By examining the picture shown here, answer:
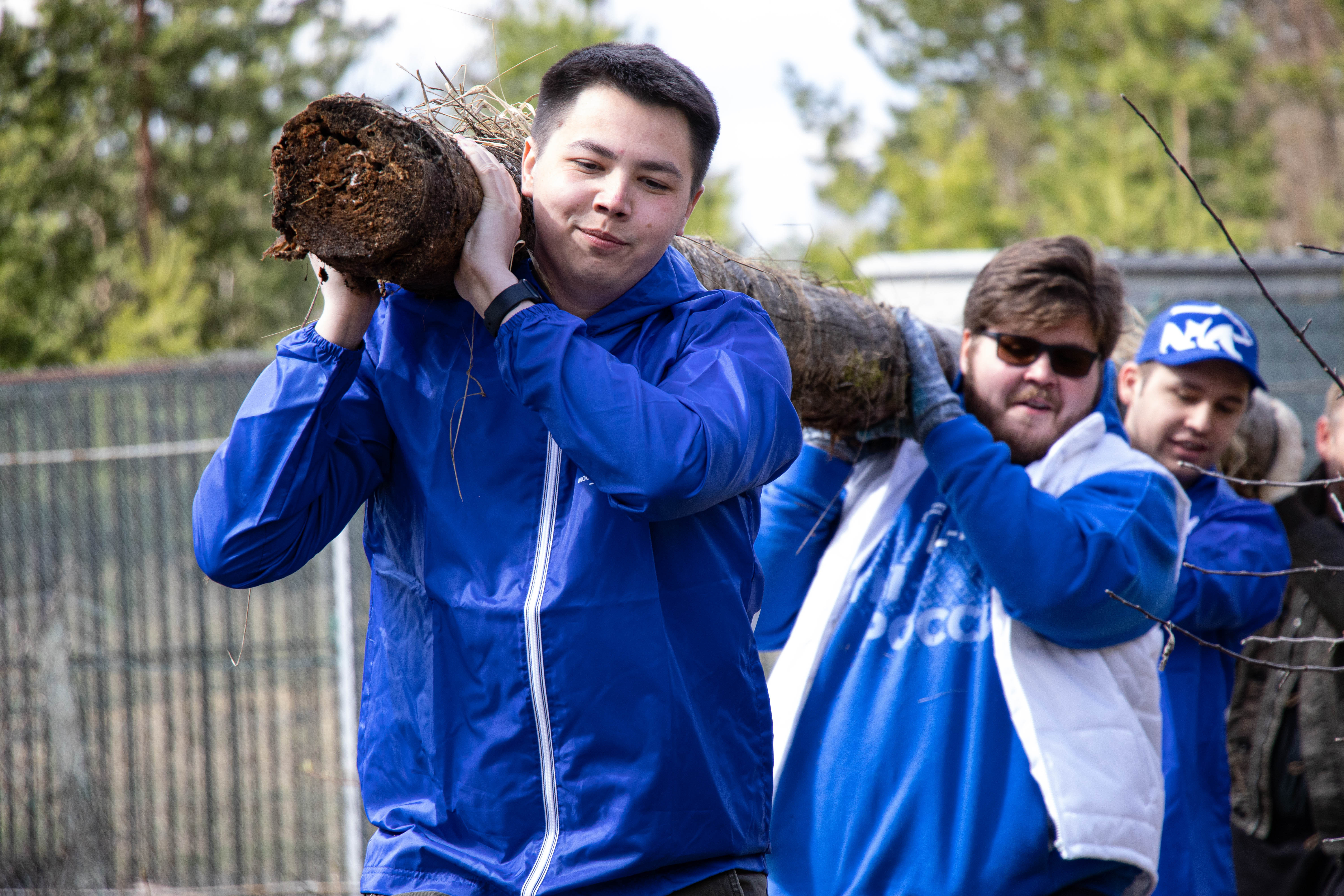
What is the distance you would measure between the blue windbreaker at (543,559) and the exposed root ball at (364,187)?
0.57 ft

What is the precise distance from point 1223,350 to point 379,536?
251 centimetres

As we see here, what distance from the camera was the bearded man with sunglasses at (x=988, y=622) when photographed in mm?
2502

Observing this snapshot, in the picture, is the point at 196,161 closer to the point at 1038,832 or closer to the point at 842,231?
the point at 842,231

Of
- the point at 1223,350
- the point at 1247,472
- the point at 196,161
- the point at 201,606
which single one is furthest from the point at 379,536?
the point at 196,161

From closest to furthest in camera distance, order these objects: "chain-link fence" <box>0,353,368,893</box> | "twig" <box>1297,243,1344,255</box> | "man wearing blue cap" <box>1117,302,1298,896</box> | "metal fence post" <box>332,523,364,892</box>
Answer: "twig" <box>1297,243,1344,255</box> < "man wearing blue cap" <box>1117,302,1298,896</box> < "metal fence post" <box>332,523,364,892</box> < "chain-link fence" <box>0,353,368,893</box>

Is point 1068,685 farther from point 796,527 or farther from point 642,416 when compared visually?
point 642,416

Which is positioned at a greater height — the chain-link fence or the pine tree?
the pine tree

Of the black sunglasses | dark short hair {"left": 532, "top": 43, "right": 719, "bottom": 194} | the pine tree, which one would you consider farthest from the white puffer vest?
the pine tree

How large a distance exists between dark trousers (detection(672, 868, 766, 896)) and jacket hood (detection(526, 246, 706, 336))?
84 centimetres

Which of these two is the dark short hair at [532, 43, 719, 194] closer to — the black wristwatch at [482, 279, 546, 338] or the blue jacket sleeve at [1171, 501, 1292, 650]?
the black wristwatch at [482, 279, 546, 338]

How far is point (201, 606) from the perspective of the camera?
6.37 m

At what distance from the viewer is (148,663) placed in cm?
644

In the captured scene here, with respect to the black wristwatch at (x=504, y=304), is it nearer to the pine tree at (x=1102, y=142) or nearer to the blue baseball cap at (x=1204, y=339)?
the blue baseball cap at (x=1204, y=339)

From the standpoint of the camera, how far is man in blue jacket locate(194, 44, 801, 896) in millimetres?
1684
